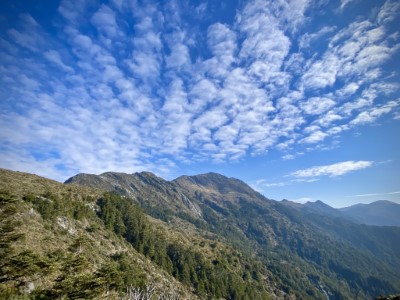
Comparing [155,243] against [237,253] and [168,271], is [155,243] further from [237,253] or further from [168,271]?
[237,253]

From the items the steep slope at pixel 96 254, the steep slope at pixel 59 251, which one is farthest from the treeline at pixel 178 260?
the steep slope at pixel 59 251

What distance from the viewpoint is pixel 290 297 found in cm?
18438

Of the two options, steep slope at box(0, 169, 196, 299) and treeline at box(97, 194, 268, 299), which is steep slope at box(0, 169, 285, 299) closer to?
steep slope at box(0, 169, 196, 299)

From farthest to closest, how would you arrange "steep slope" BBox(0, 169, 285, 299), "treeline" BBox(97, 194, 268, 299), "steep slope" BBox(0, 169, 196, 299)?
"treeline" BBox(97, 194, 268, 299)
"steep slope" BBox(0, 169, 285, 299)
"steep slope" BBox(0, 169, 196, 299)

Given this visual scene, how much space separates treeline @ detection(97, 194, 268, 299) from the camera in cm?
13125

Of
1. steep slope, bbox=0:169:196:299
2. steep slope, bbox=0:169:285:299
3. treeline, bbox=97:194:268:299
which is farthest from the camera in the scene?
treeline, bbox=97:194:268:299

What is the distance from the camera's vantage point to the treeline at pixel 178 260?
431 feet

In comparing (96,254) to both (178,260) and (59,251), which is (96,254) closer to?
(59,251)

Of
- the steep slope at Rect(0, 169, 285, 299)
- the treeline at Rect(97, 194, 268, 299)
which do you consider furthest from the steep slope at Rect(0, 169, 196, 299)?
the treeline at Rect(97, 194, 268, 299)

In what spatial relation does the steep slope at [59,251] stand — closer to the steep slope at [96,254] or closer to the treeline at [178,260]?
the steep slope at [96,254]

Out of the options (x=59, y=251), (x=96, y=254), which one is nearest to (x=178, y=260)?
(x=96, y=254)

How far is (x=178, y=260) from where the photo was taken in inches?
5600

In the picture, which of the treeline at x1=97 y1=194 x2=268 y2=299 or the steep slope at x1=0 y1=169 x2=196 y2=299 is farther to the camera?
the treeline at x1=97 y1=194 x2=268 y2=299

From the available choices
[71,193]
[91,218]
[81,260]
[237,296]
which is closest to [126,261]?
[91,218]
